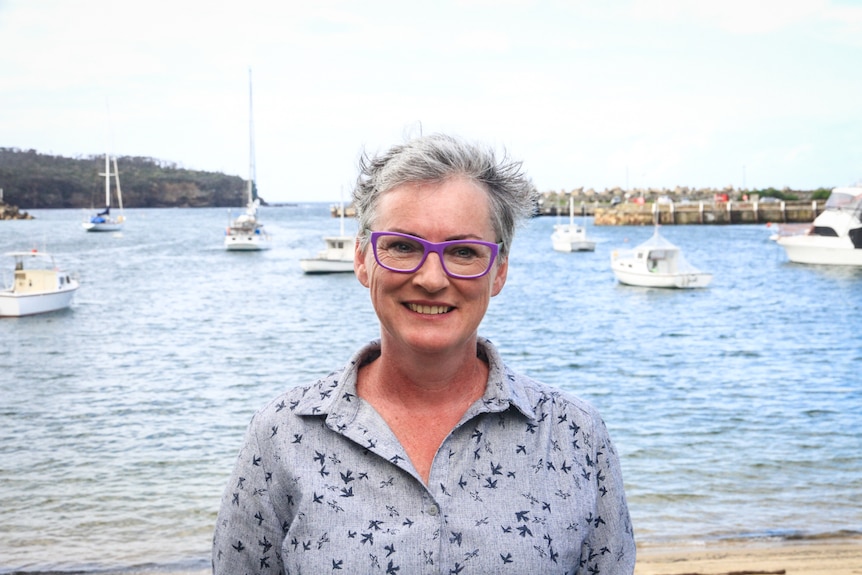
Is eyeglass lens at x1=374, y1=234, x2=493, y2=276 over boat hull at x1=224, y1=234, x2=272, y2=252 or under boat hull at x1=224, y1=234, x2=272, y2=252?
over

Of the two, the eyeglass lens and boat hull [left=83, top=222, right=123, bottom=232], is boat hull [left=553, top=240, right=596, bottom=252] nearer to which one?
boat hull [left=83, top=222, right=123, bottom=232]

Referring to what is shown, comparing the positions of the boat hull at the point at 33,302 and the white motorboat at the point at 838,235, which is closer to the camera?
the boat hull at the point at 33,302

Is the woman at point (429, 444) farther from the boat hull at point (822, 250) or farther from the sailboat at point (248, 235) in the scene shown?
the sailboat at point (248, 235)

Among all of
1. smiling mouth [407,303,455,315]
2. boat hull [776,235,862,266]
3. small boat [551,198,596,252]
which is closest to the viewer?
smiling mouth [407,303,455,315]

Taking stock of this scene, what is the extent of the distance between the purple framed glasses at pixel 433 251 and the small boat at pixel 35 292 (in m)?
29.1

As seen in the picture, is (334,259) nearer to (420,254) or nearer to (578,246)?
(578,246)

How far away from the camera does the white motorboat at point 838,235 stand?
154 feet

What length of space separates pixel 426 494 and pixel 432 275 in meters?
0.45

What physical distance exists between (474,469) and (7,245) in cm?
8760

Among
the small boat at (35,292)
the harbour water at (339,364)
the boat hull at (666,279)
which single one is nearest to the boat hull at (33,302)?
the small boat at (35,292)

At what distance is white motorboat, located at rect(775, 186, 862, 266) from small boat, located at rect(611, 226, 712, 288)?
1368cm

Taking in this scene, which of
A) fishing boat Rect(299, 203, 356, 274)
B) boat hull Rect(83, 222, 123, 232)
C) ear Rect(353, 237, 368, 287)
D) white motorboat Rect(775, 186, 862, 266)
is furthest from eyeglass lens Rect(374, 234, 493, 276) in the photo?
boat hull Rect(83, 222, 123, 232)

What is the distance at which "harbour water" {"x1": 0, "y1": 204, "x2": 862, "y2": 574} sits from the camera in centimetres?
941

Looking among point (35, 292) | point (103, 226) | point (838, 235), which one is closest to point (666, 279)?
point (838, 235)
